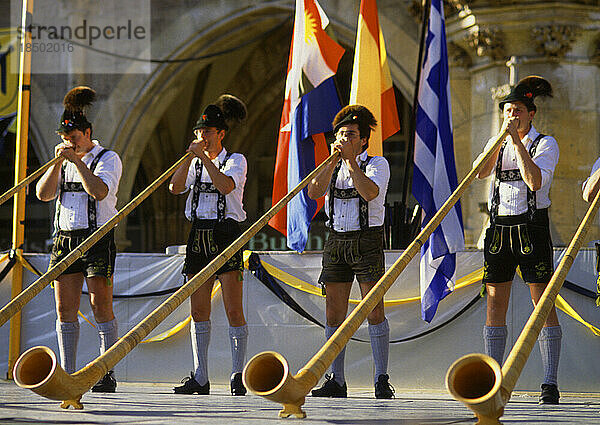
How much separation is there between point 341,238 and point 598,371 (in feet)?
6.67

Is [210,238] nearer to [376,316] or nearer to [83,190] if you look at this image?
[83,190]

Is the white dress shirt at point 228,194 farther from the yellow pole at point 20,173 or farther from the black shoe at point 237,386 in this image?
the yellow pole at point 20,173

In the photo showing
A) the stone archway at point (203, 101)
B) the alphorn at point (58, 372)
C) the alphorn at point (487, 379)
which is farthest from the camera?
the stone archway at point (203, 101)

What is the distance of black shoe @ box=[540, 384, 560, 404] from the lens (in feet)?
14.8

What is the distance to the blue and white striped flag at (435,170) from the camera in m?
5.76

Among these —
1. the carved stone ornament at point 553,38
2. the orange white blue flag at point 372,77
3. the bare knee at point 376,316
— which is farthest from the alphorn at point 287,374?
the carved stone ornament at point 553,38

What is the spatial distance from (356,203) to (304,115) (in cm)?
139

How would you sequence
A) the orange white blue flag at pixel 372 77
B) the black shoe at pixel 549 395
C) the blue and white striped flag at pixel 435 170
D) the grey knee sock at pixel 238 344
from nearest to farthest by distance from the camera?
1. the black shoe at pixel 549 395
2. the grey knee sock at pixel 238 344
3. the blue and white striped flag at pixel 435 170
4. the orange white blue flag at pixel 372 77

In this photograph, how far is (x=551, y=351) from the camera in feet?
15.2

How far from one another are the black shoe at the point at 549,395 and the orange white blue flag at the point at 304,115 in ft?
6.38

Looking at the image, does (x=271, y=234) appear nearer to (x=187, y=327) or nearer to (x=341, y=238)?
(x=187, y=327)

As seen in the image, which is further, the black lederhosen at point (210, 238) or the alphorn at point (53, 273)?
the black lederhosen at point (210, 238)

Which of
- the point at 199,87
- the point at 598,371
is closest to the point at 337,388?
the point at 598,371

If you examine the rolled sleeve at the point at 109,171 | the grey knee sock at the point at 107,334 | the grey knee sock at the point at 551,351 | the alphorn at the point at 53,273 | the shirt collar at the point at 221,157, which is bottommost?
the grey knee sock at the point at 551,351
